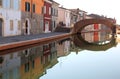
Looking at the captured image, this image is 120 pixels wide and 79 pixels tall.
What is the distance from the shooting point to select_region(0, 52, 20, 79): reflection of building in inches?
533

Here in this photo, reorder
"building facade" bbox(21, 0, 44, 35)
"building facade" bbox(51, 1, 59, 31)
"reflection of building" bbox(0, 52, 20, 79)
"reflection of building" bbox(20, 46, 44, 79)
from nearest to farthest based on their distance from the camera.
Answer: "reflection of building" bbox(0, 52, 20, 79) < "reflection of building" bbox(20, 46, 44, 79) < "building facade" bbox(21, 0, 44, 35) < "building facade" bbox(51, 1, 59, 31)

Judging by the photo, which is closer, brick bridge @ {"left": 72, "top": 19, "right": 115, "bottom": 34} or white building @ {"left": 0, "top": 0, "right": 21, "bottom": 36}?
white building @ {"left": 0, "top": 0, "right": 21, "bottom": 36}

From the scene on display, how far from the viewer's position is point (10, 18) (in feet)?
118

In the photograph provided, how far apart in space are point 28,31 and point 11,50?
867 inches

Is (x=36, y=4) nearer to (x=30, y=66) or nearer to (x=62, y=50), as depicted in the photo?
(x=62, y=50)

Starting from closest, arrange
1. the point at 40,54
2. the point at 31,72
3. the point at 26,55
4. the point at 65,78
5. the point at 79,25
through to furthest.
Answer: the point at 65,78 < the point at 31,72 < the point at 26,55 < the point at 40,54 < the point at 79,25

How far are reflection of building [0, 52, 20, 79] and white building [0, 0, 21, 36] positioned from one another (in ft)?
44.6

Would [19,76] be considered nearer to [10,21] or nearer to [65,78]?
[65,78]

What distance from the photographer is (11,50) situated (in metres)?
21.7

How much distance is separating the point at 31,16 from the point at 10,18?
30.1 feet

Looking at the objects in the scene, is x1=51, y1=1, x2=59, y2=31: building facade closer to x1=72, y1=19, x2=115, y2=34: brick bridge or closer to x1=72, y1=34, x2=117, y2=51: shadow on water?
x1=72, y1=19, x2=115, y2=34: brick bridge

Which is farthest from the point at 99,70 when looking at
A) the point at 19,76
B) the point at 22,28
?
the point at 22,28

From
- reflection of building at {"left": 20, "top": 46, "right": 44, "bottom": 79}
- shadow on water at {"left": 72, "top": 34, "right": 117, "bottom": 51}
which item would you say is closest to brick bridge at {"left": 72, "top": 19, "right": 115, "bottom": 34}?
shadow on water at {"left": 72, "top": 34, "right": 117, "bottom": 51}

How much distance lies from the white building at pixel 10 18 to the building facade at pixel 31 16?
213cm
